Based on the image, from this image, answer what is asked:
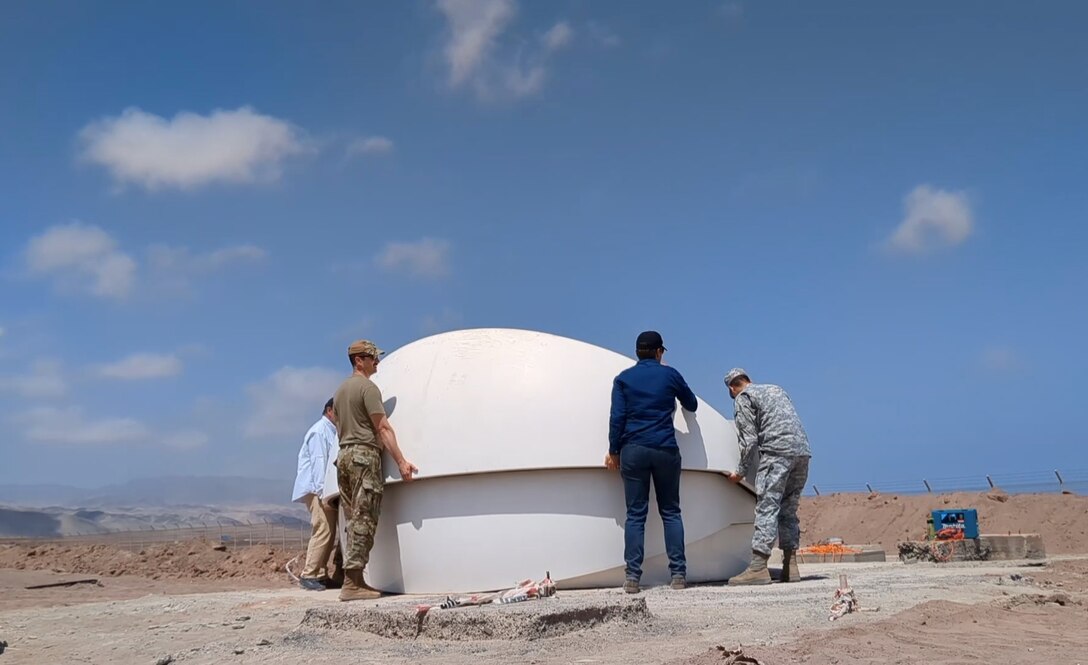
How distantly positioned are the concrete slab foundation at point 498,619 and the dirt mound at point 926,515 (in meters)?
13.7

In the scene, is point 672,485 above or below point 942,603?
above

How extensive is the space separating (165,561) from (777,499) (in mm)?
12148

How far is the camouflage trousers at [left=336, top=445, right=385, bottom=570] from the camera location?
7.20m

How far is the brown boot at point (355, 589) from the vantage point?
7199mm

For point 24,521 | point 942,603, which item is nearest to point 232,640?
point 942,603

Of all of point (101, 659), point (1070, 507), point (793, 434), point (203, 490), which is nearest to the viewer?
point (101, 659)

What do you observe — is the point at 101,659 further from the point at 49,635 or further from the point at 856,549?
the point at 856,549

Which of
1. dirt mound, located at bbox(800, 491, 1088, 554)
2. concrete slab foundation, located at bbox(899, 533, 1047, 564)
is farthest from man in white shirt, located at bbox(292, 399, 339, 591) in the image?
dirt mound, located at bbox(800, 491, 1088, 554)

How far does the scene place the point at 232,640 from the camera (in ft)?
18.2

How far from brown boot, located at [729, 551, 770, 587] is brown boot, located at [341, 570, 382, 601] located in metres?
2.81

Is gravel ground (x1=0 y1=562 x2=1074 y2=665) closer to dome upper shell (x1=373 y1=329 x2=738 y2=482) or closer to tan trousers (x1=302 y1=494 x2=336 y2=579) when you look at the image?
dome upper shell (x1=373 y1=329 x2=738 y2=482)

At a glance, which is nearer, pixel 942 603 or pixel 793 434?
pixel 942 603

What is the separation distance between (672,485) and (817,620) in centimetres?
207

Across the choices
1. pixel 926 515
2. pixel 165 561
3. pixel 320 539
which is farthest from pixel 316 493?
pixel 926 515
